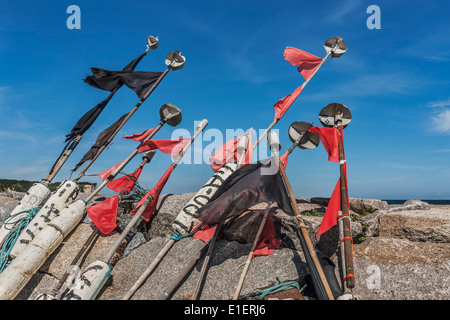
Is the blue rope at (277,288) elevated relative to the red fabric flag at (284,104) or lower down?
lower down

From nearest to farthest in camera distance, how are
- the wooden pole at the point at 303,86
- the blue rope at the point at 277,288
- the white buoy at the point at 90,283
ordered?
the blue rope at the point at 277,288 → the white buoy at the point at 90,283 → the wooden pole at the point at 303,86

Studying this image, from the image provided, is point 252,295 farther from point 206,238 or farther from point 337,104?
point 337,104

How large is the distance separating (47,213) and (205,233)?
364 centimetres

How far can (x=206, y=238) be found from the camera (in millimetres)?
6719

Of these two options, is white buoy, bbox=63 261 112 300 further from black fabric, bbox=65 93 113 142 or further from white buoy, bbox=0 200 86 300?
black fabric, bbox=65 93 113 142

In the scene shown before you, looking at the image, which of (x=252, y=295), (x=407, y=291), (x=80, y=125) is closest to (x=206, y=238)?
(x=252, y=295)

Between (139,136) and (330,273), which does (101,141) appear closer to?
(139,136)

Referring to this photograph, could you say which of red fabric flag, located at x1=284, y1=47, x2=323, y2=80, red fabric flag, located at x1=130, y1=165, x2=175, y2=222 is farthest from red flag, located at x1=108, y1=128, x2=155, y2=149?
red fabric flag, located at x1=284, y1=47, x2=323, y2=80

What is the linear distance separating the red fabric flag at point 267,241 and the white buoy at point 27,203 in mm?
5608

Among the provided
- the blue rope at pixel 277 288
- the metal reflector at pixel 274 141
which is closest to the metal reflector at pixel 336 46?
the metal reflector at pixel 274 141

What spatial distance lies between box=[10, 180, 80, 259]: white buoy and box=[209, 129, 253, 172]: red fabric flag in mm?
3506

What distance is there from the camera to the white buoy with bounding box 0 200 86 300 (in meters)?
5.71

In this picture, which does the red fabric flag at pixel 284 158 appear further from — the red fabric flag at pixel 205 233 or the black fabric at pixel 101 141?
the black fabric at pixel 101 141

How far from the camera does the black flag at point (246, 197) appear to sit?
18.4 feet
